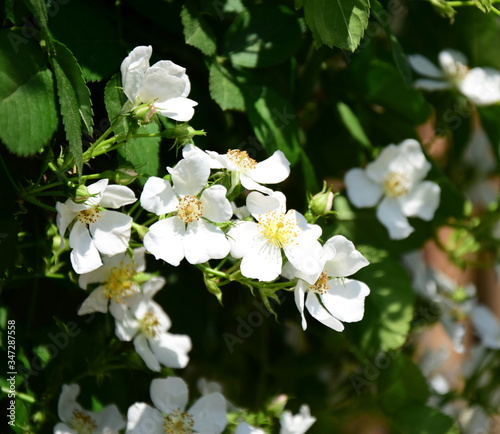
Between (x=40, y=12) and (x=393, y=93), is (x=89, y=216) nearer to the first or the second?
(x=40, y=12)

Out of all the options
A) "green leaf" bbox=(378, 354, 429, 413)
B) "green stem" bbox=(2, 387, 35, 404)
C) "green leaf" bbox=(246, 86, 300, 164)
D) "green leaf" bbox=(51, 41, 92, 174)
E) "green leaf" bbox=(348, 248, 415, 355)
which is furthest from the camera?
"green leaf" bbox=(378, 354, 429, 413)

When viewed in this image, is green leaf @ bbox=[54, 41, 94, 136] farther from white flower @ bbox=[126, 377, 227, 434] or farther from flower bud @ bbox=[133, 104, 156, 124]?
white flower @ bbox=[126, 377, 227, 434]

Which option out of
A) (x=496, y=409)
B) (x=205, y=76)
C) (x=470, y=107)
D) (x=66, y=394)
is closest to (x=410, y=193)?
(x=470, y=107)

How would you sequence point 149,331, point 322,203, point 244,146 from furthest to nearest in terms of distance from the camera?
point 244,146
point 149,331
point 322,203

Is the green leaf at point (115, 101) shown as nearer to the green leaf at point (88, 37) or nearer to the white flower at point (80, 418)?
the green leaf at point (88, 37)

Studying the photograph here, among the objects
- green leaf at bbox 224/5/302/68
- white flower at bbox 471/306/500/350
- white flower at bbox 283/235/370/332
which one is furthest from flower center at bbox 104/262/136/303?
white flower at bbox 471/306/500/350

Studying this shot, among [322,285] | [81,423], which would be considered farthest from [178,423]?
[322,285]

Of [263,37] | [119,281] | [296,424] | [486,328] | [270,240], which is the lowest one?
[486,328]
